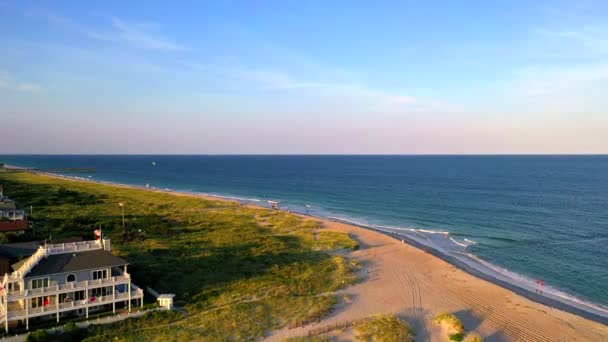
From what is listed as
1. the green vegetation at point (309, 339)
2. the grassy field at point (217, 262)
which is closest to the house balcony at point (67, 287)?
the grassy field at point (217, 262)

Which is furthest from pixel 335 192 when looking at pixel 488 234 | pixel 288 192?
pixel 488 234

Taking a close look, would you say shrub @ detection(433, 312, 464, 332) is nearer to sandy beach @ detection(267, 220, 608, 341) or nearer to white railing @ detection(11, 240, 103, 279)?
sandy beach @ detection(267, 220, 608, 341)

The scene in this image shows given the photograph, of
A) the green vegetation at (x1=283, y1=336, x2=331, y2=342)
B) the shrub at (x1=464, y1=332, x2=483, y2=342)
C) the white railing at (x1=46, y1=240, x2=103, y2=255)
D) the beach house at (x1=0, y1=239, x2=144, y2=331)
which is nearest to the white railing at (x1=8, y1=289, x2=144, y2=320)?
the beach house at (x1=0, y1=239, x2=144, y2=331)

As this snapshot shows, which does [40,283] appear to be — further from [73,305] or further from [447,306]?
[447,306]

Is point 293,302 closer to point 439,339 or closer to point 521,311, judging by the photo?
point 439,339

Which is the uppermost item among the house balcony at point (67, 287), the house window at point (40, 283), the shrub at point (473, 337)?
the house window at point (40, 283)

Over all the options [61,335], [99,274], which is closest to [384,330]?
[61,335]

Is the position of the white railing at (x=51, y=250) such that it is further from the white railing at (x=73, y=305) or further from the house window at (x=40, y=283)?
the white railing at (x=73, y=305)
